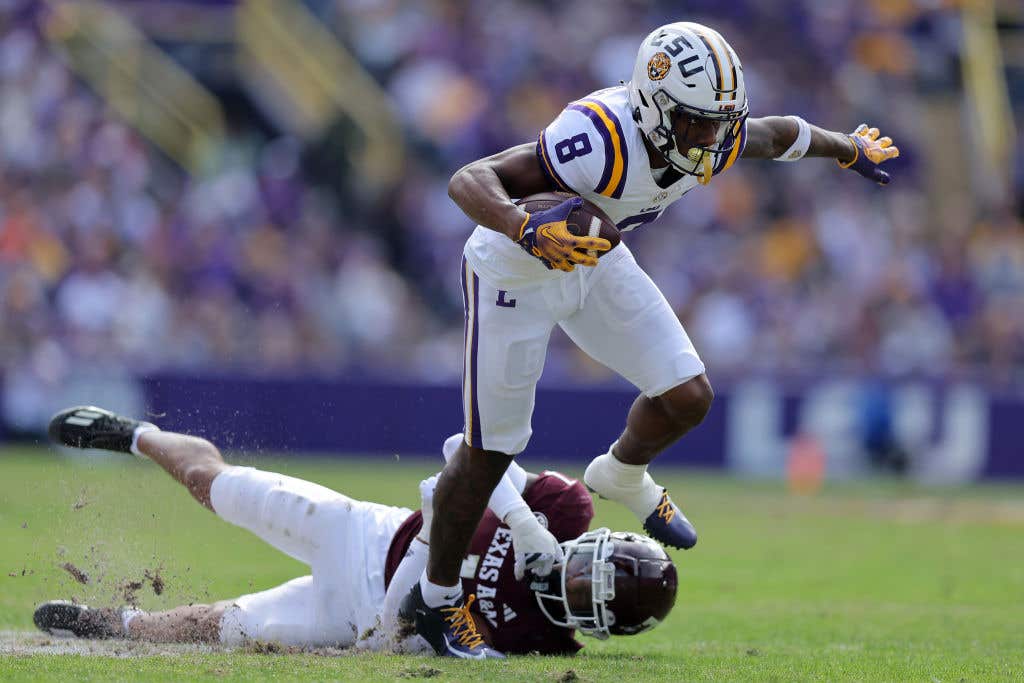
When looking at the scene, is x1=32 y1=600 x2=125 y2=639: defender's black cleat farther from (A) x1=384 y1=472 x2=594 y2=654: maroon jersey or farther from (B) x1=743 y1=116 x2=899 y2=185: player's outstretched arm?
(B) x1=743 y1=116 x2=899 y2=185: player's outstretched arm

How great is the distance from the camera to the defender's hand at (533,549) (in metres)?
5.55

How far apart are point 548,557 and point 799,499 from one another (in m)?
8.21

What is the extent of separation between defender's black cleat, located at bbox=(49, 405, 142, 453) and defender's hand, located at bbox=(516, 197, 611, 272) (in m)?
2.44

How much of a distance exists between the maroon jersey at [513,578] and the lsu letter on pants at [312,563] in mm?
139

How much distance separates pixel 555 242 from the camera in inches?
198

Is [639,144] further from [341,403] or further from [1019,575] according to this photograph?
[341,403]

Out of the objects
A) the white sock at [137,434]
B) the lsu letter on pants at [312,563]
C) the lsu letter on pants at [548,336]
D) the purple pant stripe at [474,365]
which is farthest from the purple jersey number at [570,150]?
the white sock at [137,434]

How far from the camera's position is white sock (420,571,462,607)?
564 cm

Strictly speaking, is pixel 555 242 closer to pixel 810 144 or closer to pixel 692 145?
pixel 692 145

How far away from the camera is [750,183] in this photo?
1647 centimetres

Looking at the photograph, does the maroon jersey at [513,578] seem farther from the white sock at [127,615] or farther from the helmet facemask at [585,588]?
the white sock at [127,615]

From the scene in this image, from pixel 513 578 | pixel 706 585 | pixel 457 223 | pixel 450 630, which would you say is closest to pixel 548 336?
pixel 513 578

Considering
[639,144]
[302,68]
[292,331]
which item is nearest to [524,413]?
[639,144]

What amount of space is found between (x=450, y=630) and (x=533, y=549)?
467 millimetres
